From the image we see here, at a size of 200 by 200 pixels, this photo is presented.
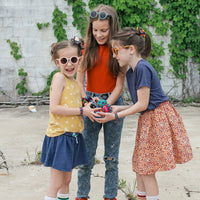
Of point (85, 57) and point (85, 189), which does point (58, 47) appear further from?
point (85, 189)

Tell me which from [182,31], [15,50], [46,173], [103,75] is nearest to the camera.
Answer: [103,75]

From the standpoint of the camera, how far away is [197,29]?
6.61 meters

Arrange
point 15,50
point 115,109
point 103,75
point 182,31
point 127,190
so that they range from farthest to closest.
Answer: point 15,50 → point 182,31 → point 127,190 → point 103,75 → point 115,109

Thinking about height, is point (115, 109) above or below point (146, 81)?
below

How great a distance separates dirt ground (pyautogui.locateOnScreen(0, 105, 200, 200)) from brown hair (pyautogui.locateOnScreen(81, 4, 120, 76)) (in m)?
1.07

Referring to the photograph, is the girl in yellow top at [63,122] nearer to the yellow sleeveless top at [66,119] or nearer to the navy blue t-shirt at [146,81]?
the yellow sleeveless top at [66,119]

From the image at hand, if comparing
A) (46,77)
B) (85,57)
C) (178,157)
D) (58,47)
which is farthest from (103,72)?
(46,77)

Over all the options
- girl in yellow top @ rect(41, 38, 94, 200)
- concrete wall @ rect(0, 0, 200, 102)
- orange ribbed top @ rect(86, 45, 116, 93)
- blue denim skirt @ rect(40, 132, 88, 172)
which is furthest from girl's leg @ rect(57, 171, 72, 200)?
concrete wall @ rect(0, 0, 200, 102)

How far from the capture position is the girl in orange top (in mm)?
2293

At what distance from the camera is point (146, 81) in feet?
6.68

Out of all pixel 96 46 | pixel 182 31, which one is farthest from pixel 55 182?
pixel 182 31

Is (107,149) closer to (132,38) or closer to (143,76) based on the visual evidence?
(143,76)

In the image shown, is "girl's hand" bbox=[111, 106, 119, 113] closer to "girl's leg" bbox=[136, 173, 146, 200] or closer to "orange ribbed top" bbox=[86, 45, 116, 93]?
"orange ribbed top" bbox=[86, 45, 116, 93]

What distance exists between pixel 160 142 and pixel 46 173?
1.48 meters
